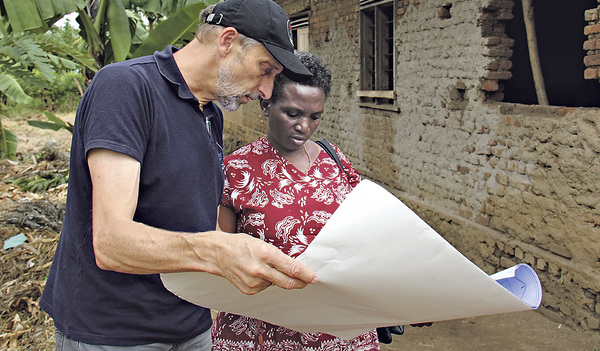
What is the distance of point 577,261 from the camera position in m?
4.12

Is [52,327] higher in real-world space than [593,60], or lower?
lower

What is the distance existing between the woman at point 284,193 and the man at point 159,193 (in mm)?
180

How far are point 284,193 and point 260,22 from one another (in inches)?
24.6

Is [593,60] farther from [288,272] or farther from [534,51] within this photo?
[288,272]

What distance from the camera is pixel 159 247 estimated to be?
47.9 inches

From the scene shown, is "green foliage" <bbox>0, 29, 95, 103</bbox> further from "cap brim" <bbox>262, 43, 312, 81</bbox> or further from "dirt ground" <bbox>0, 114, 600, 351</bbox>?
→ "cap brim" <bbox>262, 43, 312, 81</bbox>

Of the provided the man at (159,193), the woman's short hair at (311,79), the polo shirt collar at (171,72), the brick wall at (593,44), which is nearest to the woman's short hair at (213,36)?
the man at (159,193)

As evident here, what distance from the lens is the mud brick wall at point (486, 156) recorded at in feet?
13.4

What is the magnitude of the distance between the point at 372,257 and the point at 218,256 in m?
0.34

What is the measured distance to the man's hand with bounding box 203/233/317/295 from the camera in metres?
1.12

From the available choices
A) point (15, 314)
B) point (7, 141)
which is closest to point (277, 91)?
point (15, 314)

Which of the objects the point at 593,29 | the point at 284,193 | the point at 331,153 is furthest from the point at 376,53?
the point at 284,193

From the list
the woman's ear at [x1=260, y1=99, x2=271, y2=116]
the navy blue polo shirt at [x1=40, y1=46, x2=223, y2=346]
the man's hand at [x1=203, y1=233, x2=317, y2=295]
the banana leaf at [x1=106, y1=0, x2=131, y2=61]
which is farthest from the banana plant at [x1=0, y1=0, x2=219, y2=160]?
the man's hand at [x1=203, y1=233, x2=317, y2=295]

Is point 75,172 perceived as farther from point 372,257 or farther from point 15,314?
point 15,314
